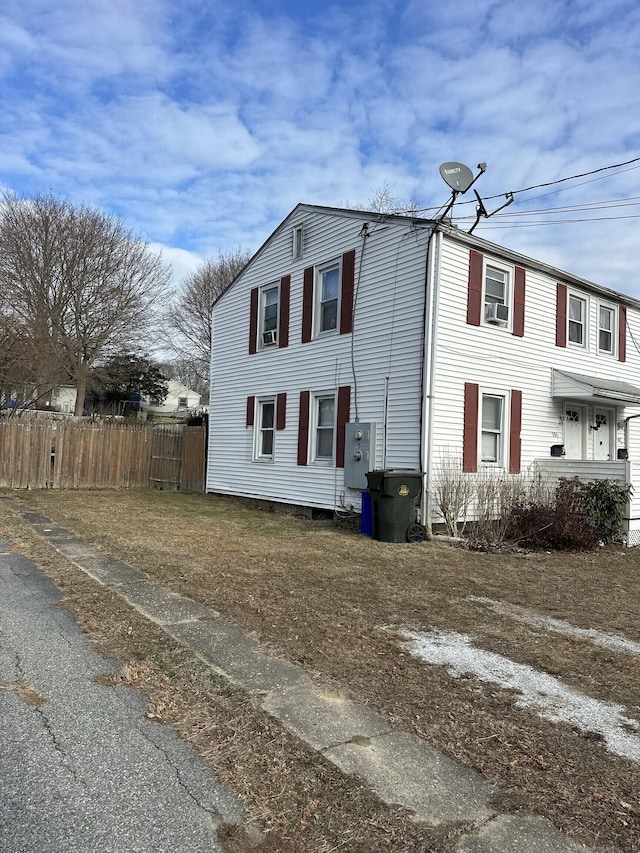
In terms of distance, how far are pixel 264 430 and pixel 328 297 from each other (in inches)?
142

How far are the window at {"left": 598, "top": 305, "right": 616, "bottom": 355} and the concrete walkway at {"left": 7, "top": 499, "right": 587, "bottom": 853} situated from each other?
12013 millimetres

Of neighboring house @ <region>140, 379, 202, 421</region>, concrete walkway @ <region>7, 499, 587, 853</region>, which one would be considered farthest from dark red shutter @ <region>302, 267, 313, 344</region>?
neighboring house @ <region>140, 379, 202, 421</region>

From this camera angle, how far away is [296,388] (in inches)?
535

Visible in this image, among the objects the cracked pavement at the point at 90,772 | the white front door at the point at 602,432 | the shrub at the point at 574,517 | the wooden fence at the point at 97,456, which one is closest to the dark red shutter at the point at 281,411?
the wooden fence at the point at 97,456

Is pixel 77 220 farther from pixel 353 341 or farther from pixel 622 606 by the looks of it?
pixel 622 606

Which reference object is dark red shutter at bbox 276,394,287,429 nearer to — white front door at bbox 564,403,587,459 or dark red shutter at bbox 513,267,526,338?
dark red shutter at bbox 513,267,526,338

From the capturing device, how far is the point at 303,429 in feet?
43.3

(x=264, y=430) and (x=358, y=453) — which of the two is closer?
(x=358, y=453)

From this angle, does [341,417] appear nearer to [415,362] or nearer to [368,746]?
[415,362]

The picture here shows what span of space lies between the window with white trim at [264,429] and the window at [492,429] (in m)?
5.02

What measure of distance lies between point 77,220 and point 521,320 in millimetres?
24626

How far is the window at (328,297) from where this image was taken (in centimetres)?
1292

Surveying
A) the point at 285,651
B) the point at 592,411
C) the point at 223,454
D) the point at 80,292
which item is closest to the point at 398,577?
the point at 285,651

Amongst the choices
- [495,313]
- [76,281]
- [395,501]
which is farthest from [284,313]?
[76,281]
